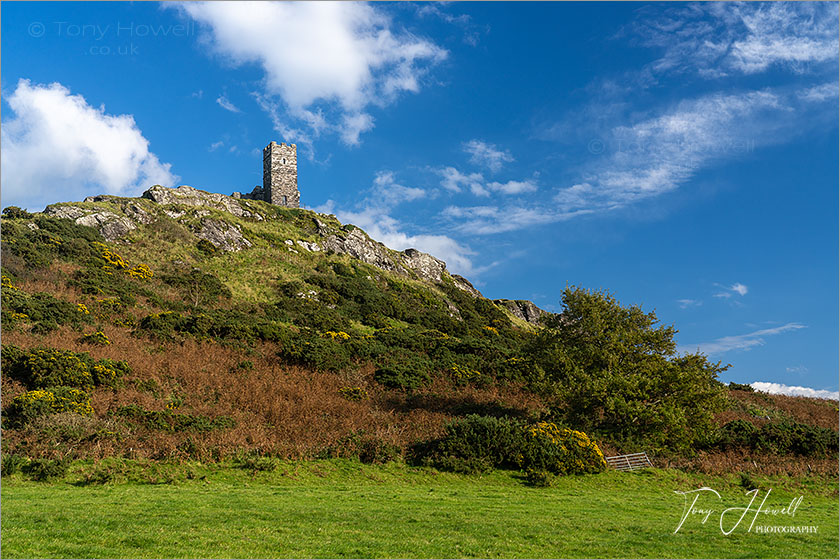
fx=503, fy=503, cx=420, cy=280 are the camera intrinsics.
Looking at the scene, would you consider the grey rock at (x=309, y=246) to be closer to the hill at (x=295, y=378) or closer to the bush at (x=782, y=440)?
the hill at (x=295, y=378)

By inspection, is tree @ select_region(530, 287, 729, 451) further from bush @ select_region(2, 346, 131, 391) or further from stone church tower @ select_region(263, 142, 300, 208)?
stone church tower @ select_region(263, 142, 300, 208)

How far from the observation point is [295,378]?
27156mm

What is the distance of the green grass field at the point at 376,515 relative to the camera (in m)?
9.73

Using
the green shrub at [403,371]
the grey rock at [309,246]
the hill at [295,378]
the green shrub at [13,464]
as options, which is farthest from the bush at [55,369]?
the grey rock at [309,246]

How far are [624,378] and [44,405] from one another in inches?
899

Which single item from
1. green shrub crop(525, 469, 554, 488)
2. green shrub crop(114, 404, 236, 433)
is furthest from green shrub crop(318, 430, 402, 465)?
green shrub crop(525, 469, 554, 488)

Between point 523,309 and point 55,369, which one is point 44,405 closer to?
point 55,369

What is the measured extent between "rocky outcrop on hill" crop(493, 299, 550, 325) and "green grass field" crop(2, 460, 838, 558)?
59.0m

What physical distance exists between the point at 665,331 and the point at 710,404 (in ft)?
12.2

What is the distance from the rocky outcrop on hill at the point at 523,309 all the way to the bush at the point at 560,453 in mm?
56554

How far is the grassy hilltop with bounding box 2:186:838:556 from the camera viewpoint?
1238 centimetres

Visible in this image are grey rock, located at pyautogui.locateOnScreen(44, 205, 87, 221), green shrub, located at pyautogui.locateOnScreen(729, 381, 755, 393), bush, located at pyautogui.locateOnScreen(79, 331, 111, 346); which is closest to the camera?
bush, located at pyautogui.locateOnScreen(79, 331, 111, 346)

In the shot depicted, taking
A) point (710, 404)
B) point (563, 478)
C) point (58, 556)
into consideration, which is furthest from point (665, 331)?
point (58, 556)

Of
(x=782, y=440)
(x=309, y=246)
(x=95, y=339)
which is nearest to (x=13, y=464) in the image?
(x=95, y=339)
